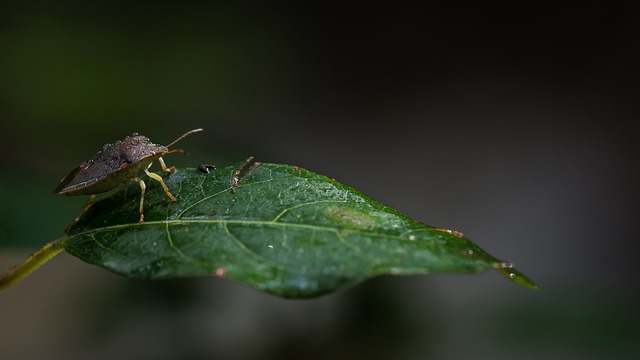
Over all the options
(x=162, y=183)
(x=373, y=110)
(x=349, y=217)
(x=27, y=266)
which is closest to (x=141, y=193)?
(x=162, y=183)

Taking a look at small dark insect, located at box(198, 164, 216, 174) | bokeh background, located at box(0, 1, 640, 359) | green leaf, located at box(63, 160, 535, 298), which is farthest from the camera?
bokeh background, located at box(0, 1, 640, 359)

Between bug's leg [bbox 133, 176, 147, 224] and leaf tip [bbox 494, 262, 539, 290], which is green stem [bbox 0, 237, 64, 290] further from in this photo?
leaf tip [bbox 494, 262, 539, 290]

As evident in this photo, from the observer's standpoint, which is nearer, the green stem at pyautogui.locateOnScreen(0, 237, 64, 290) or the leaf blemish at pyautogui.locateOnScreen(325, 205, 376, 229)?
the leaf blemish at pyautogui.locateOnScreen(325, 205, 376, 229)

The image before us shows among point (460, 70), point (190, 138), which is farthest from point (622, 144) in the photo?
point (190, 138)

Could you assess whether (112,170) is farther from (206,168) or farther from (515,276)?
(515,276)

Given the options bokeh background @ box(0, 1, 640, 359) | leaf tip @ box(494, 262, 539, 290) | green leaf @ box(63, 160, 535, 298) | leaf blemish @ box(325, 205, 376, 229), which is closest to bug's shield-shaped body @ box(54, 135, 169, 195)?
green leaf @ box(63, 160, 535, 298)

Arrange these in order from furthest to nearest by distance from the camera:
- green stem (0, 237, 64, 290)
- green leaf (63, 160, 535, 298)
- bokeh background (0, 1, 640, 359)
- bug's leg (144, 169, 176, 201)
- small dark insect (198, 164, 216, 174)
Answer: bokeh background (0, 1, 640, 359) → small dark insect (198, 164, 216, 174) → bug's leg (144, 169, 176, 201) → green stem (0, 237, 64, 290) → green leaf (63, 160, 535, 298)

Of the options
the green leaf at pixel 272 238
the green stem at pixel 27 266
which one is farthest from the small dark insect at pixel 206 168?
the green stem at pixel 27 266
